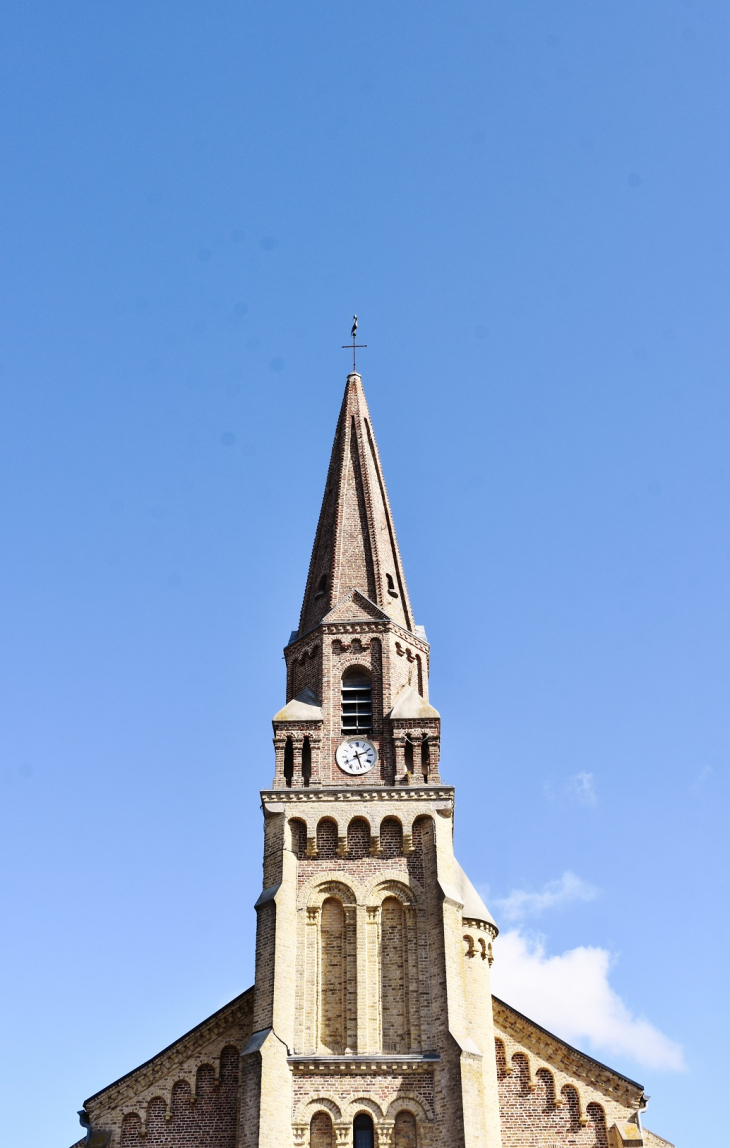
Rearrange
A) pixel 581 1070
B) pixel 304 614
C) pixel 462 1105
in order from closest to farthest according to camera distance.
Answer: pixel 462 1105 < pixel 581 1070 < pixel 304 614

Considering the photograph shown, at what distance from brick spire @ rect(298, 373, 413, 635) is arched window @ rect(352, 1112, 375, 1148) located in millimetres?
13340

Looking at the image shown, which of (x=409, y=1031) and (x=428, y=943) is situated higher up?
(x=428, y=943)

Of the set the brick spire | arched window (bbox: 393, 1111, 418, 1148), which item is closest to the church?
arched window (bbox: 393, 1111, 418, 1148)

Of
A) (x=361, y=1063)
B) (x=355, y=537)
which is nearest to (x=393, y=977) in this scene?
(x=361, y=1063)

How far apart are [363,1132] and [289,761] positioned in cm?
918

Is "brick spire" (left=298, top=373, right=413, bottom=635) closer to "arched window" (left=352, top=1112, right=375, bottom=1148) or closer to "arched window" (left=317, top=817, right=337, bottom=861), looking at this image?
"arched window" (left=317, top=817, right=337, bottom=861)

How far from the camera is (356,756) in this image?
114 ft

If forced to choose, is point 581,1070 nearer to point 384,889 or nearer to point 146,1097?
point 384,889

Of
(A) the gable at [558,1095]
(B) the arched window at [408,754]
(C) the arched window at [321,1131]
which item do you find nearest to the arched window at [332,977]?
(C) the arched window at [321,1131]

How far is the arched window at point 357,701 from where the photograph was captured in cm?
3553

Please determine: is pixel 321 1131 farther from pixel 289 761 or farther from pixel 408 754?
pixel 408 754

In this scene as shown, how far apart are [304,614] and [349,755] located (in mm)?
6288

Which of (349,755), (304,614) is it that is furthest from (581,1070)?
(304,614)

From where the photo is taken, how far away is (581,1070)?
33094 mm
